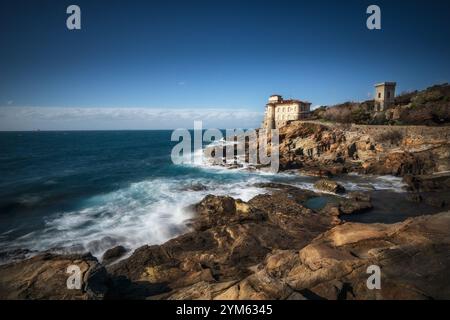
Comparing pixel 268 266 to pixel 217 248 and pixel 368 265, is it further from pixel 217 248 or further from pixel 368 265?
pixel 217 248

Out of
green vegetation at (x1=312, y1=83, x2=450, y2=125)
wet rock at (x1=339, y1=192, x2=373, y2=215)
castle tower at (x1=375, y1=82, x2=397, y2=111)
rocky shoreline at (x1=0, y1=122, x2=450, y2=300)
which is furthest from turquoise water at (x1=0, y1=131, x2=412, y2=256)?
castle tower at (x1=375, y1=82, x2=397, y2=111)

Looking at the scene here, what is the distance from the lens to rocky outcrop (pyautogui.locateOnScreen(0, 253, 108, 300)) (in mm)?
6785

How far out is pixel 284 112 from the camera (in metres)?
62.8

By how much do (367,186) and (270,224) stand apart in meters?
15.0

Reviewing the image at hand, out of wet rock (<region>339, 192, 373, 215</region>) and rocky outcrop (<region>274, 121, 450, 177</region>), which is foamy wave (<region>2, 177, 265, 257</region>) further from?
rocky outcrop (<region>274, 121, 450, 177</region>)

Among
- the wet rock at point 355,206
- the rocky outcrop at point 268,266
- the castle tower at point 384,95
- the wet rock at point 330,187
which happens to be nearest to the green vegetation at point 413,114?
the castle tower at point 384,95

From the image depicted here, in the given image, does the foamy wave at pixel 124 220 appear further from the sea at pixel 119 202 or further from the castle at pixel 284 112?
the castle at pixel 284 112

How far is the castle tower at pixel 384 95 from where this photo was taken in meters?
51.4

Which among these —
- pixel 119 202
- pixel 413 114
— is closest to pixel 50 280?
pixel 119 202

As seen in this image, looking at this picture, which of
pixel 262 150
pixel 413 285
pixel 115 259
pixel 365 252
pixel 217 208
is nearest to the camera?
pixel 413 285
